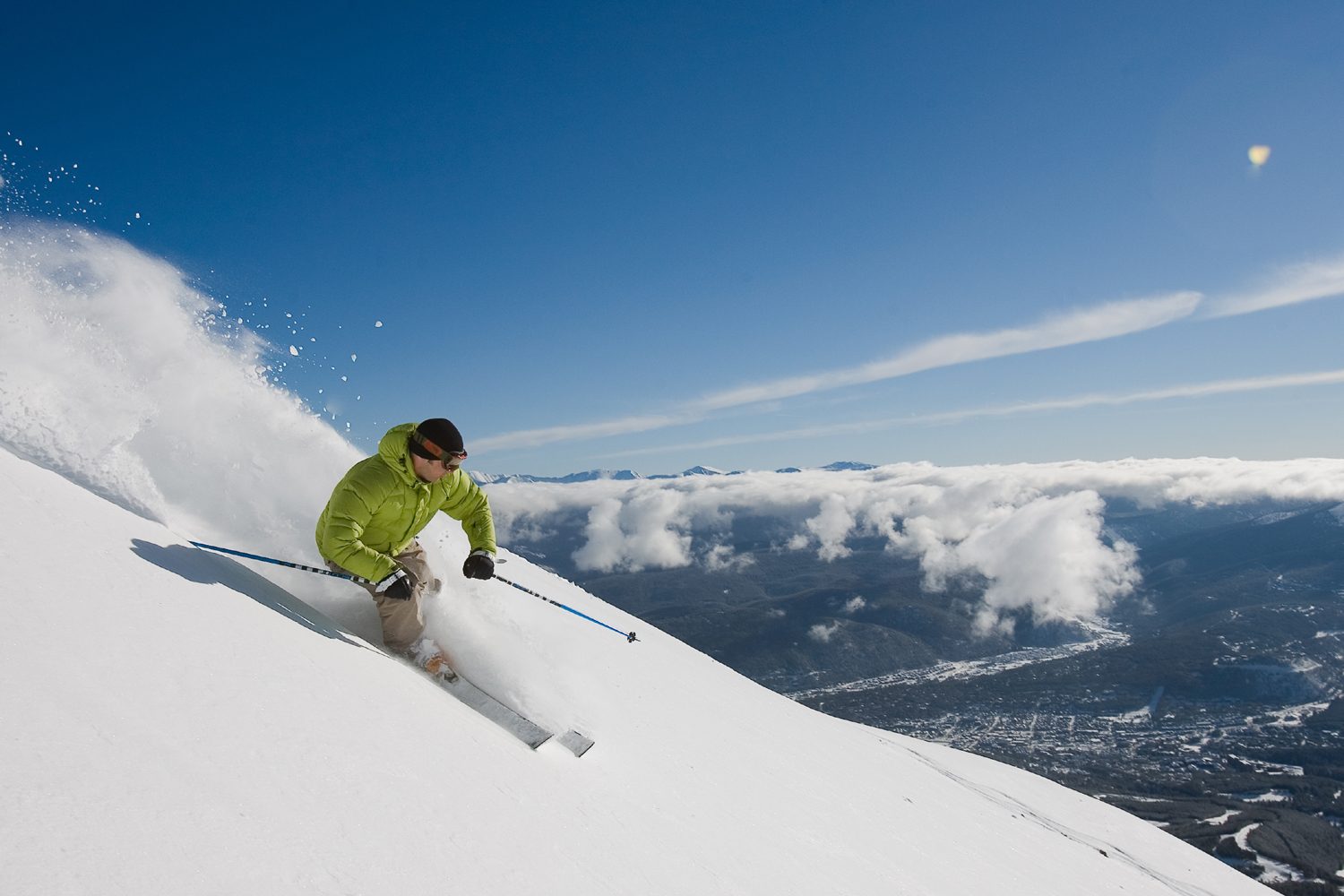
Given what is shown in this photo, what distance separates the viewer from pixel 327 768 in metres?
4.17

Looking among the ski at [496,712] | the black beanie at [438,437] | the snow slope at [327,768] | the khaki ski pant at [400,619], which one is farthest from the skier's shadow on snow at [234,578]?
the black beanie at [438,437]

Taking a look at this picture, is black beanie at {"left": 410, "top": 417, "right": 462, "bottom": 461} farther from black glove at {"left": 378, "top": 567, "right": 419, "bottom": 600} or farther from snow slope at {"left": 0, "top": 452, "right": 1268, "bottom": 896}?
snow slope at {"left": 0, "top": 452, "right": 1268, "bottom": 896}

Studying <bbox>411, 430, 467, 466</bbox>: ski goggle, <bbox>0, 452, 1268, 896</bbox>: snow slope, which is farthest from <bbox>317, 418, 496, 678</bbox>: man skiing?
<bbox>0, 452, 1268, 896</bbox>: snow slope

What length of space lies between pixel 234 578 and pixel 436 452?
7.50 feet

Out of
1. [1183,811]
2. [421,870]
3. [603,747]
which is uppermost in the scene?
[421,870]

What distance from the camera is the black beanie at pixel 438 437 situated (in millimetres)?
7457

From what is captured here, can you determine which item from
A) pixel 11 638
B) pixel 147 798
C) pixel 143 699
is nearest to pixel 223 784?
pixel 147 798

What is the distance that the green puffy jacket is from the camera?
722 cm

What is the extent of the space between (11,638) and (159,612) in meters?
1.15

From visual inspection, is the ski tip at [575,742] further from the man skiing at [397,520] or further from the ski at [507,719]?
the man skiing at [397,520]

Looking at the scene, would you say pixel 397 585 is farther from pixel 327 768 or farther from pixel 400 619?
pixel 327 768

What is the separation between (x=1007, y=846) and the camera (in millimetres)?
12039

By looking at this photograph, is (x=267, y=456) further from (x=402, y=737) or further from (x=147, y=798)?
(x=147, y=798)

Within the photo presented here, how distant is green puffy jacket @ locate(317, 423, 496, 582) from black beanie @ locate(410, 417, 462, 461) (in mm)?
173
